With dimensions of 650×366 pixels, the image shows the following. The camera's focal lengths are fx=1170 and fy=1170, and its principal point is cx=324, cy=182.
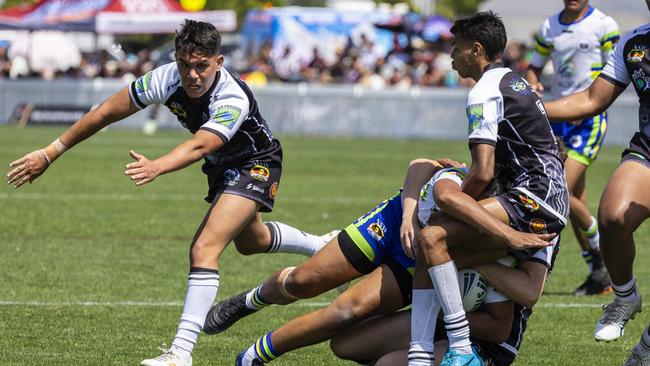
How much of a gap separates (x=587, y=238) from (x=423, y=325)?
453 cm

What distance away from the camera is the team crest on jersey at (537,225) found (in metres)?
5.91

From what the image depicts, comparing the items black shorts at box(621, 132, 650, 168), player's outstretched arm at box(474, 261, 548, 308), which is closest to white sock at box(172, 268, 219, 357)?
player's outstretched arm at box(474, 261, 548, 308)

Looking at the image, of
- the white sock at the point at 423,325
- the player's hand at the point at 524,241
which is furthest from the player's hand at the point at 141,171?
the player's hand at the point at 524,241

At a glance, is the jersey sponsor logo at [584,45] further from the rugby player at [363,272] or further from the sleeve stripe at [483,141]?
the sleeve stripe at [483,141]

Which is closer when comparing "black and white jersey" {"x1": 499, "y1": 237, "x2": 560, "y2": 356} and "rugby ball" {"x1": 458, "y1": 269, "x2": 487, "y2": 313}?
"rugby ball" {"x1": 458, "y1": 269, "x2": 487, "y2": 313}

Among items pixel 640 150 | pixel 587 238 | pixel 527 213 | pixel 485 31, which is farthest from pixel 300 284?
pixel 587 238

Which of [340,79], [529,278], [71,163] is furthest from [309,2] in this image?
[529,278]

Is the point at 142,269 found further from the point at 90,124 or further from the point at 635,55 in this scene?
the point at 635,55

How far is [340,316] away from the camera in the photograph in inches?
240

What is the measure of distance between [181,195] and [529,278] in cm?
1120

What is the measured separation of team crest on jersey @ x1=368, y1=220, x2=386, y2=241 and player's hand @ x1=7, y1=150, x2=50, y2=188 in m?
2.10

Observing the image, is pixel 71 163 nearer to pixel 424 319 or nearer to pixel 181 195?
pixel 181 195

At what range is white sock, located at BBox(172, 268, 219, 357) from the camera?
647 centimetres

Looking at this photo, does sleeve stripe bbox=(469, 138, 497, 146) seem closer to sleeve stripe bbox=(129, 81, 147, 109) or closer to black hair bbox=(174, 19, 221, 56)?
black hair bbox=(174, 19, 221, 56)
